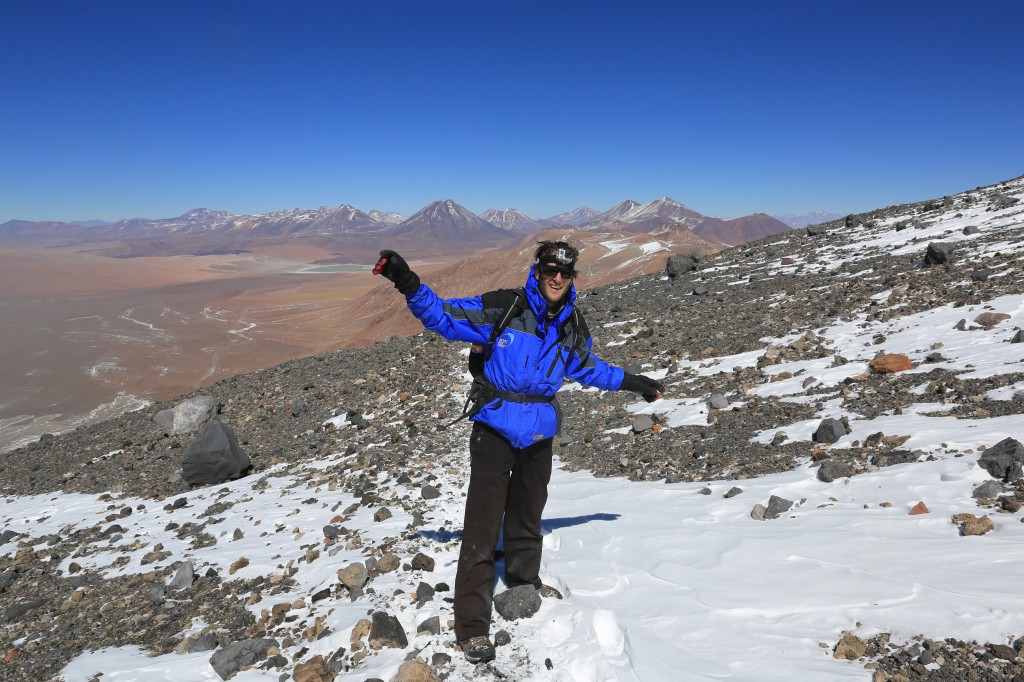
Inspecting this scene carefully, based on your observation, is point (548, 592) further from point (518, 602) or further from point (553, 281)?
point (553, 281)

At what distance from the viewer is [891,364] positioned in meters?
7.17

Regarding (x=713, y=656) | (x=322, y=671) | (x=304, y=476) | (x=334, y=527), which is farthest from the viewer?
(x=304, y=476)

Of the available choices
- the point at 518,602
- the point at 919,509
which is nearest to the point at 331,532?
the point at 518,602

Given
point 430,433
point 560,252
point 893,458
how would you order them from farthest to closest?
point 430,433 < point 893,458 < point 560,252

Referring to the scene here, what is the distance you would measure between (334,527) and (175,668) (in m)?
1.95

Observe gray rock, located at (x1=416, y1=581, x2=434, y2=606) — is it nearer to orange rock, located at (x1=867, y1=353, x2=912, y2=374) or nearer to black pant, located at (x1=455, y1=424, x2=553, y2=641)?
black pant, located at (x1=455, y1=424, x2=553, y2=641)

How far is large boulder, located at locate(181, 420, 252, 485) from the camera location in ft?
29.0

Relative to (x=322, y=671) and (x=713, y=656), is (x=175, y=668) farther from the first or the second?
(x=713, y=656)

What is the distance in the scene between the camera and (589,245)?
6925 cm

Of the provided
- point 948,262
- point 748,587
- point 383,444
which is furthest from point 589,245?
point 748,587

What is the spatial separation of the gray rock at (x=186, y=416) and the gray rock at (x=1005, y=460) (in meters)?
13.0

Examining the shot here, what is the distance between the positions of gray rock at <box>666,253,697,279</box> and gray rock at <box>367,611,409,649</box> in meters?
16.6

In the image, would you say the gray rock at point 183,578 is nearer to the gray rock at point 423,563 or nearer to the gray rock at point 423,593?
the gray rock at point 423,563

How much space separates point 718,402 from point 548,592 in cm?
499
